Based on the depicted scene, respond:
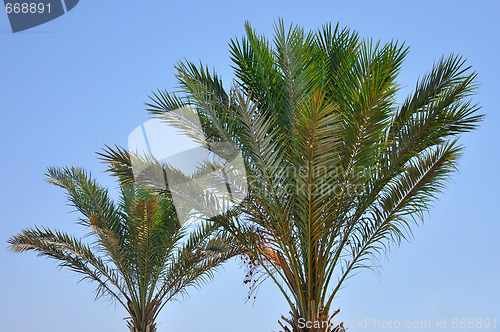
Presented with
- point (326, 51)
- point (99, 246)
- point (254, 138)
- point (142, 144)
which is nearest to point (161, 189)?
point (142, 144)

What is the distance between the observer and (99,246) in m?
9.95

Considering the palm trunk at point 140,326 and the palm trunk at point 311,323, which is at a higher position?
the palm trunk at point 140,326

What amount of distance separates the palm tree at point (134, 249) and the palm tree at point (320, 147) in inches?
147

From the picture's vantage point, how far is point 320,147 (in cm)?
535

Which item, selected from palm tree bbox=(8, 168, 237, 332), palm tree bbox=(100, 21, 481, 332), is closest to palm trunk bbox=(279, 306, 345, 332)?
palm tree bbox=(100, 21, 481, 332)

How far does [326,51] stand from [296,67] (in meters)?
1.08

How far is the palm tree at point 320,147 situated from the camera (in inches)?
219

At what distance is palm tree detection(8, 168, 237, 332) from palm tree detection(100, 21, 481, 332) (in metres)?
3.74

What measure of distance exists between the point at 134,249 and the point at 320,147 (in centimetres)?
593

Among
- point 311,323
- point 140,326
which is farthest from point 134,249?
point 311,323

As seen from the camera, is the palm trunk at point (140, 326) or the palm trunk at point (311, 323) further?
the palm trunk at point (140, 326)

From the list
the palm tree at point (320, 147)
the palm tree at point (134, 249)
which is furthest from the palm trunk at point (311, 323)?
the palm tree at point (134, 249)

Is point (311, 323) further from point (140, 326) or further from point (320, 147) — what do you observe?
point (140, 326)

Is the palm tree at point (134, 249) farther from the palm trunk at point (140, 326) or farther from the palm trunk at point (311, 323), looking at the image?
the palm trunk at point (311, 323)
